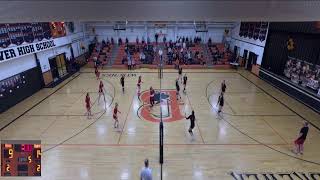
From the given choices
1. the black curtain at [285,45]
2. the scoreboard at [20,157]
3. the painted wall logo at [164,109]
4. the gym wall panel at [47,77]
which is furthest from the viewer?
the gym wall panel at [47,77]

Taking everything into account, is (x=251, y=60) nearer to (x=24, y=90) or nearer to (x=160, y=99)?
(x=160, y=99)

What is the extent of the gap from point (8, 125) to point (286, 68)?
2028cm

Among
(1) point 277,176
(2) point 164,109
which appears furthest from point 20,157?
(2) point 164,109

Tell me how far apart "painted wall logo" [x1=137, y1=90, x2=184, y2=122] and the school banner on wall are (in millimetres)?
9068

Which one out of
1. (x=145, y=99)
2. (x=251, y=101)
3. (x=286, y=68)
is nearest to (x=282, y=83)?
(x=286, y=68)

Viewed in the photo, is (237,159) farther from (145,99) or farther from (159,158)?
(145,99)

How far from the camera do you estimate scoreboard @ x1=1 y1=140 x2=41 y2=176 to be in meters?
6.01

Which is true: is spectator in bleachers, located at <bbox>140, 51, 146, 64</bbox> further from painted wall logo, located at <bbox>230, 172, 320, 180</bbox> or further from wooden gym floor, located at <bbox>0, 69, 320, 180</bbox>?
painted wall logo, located at <bbox>230, 172, 320, 180</bbox>

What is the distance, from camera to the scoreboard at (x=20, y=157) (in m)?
6.01

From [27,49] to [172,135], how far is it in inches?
509

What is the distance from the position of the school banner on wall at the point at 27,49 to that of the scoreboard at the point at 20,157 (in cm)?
1055

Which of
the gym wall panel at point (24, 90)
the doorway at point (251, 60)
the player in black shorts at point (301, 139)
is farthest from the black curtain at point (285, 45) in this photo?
the gym wall panel at point (24, 90)

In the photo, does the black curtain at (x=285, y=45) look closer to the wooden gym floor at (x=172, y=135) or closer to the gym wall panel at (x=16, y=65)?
the wooden gym floor at (x=172, y=135)

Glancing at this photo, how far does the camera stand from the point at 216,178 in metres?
8.52
